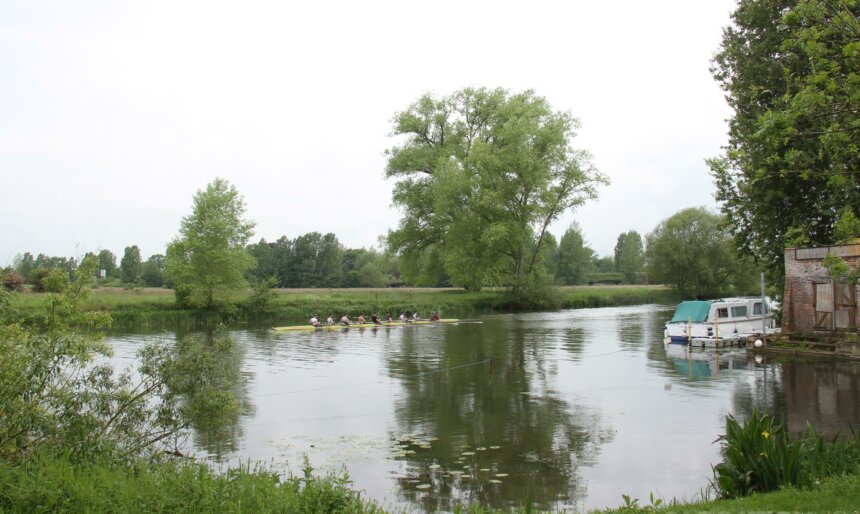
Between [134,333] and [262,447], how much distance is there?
1101 inches

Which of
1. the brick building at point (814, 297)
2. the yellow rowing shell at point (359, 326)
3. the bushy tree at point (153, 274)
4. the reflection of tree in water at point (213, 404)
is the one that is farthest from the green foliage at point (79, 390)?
the bushy tree at point (153, 274)

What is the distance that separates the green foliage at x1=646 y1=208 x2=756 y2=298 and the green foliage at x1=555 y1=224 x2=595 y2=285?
3532 cm

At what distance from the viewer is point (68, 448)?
926 centimetres

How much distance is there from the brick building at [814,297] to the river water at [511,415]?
2.46m

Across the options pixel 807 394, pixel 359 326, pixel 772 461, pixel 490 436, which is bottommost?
pixel 490 436

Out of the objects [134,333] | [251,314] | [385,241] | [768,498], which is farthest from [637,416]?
[385,241]

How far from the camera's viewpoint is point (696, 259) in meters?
68.9

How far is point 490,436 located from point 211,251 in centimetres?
3741

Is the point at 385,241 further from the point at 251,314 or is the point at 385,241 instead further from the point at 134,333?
the point at 134,333

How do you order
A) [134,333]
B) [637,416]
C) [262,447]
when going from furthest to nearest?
[134,333]
[637,416]
[262,447]

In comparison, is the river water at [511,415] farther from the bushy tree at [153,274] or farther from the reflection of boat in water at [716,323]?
the bushy tree at [153,274]

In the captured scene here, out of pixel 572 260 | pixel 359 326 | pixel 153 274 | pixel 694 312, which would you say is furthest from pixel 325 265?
pixel 694 312

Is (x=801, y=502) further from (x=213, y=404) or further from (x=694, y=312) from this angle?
(x=694, y=312)

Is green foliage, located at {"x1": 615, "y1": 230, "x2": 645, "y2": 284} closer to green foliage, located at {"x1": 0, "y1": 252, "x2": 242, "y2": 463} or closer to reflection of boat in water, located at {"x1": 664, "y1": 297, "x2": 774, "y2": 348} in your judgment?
reflection of boat in water, located at {"x1": 664, "y1": 297, "x2": 774, "y2": 348}
